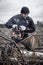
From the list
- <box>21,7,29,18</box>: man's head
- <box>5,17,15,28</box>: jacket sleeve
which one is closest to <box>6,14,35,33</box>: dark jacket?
→ <box>5,17,15,28</box>: jacket sleeve

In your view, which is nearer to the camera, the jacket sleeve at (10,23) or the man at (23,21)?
the jacket sleeve at (10,23)

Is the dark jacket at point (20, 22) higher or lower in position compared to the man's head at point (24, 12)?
lower

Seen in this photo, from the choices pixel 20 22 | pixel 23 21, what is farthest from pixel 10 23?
pixel 23 21

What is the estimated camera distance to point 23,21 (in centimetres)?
946

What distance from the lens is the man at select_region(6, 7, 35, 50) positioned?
30.3 feet

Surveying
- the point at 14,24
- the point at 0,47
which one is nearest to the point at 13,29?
the point at 14,24

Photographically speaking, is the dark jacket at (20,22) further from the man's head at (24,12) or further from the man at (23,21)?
the man's head at (24,12)

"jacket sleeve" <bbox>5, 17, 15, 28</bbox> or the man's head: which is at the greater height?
the man's head

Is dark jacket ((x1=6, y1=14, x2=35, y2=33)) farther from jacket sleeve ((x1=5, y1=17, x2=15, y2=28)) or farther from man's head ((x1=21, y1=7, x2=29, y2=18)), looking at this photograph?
man's head ((x1=21, y1=7, x2=29, y2=18))

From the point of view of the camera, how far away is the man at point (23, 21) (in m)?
9.25

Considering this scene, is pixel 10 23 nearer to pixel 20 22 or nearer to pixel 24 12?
pixel 20 22

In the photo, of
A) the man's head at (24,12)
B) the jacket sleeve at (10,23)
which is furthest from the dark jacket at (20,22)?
the man's head at (24,12)

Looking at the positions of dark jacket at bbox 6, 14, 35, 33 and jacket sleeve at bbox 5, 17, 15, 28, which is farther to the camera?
dark jacket at bbox 6, 14, 35, 33

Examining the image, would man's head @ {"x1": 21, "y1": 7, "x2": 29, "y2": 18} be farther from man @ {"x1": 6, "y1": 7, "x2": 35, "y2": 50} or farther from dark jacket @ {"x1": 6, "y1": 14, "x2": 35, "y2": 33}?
dark jacket @ {"x1": 6, "y1": 14, "x2": 35, "y2": 33}
